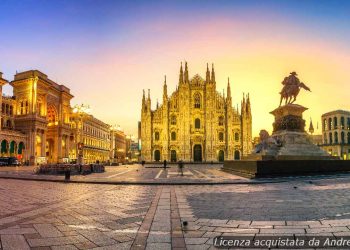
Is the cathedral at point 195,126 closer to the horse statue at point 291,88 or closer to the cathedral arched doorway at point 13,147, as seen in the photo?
the cathedral arched doorway at point 13,147

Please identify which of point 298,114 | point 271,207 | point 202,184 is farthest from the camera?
point 298,114

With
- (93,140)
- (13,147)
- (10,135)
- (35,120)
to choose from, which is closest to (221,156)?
(35,120)

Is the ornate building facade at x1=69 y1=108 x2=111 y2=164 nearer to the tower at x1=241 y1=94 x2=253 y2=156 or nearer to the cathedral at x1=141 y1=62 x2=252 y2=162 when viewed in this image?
the cathedral at x1=141 y1=62 x2=252 y2=162

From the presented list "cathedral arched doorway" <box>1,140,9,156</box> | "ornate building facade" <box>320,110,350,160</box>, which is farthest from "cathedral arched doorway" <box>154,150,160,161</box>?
"ornate building facade" <box>320,110,350,160</box>

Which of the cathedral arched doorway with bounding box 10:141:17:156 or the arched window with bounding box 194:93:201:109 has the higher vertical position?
the arched window with bounding box 194:93:201:109

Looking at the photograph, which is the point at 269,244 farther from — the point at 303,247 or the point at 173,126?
the point at 173,126

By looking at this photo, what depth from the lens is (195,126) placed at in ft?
238

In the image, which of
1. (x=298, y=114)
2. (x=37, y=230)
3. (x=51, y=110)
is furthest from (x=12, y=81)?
(x=37, y=230)

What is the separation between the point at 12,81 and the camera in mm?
60656

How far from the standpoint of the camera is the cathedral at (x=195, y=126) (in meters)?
71.0

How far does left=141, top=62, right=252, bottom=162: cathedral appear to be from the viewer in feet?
233

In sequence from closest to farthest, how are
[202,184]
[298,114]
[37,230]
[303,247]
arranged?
[303,247] < [37,230] < [202,184] < [298,114]

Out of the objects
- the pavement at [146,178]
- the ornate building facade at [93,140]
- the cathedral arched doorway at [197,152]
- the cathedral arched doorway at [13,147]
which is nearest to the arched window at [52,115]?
the ornate building facade at [93,140]

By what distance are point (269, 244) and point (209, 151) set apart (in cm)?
6670
